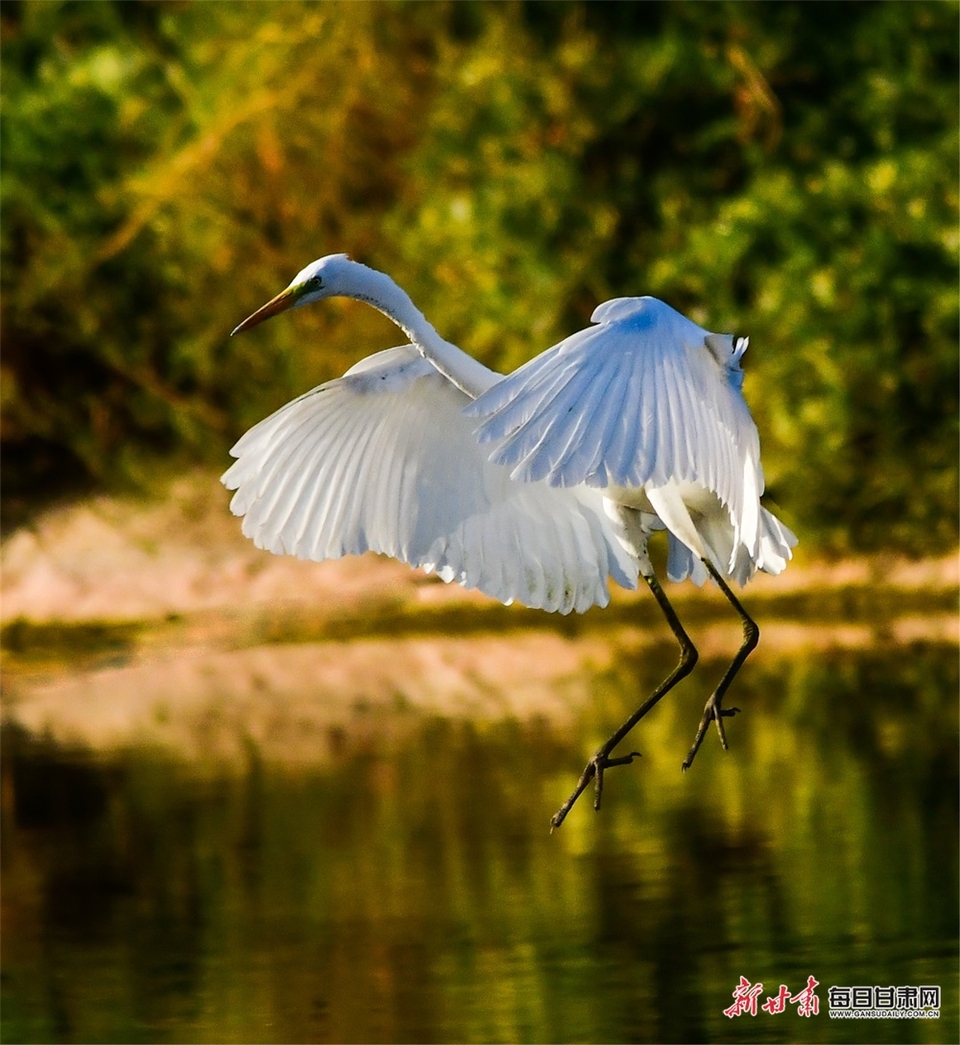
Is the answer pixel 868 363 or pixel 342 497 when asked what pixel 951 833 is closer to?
pixel 342 497

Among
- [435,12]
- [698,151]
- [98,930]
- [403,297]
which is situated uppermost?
[435,12]

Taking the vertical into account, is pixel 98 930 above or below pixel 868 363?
below

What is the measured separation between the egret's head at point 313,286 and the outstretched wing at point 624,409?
2.83 ft

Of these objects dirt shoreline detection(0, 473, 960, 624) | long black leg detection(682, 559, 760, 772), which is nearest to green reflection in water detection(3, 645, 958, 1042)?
long black leg detection(682, 559, 760, 772)

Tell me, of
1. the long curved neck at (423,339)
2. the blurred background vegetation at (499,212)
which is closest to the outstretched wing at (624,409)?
the long curved neck at (423,339)

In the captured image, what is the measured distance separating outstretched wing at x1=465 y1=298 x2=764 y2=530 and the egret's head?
34.0 inches

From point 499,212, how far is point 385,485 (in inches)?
315

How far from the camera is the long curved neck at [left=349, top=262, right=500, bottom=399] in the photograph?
524 cm

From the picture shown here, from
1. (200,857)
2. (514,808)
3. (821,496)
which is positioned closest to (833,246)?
(821,496)

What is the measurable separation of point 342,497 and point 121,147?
400 inches

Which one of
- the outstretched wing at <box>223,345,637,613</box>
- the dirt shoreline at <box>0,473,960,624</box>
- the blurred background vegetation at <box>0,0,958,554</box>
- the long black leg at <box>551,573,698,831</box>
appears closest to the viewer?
the long black leg at <box>551,573,698,831</box>

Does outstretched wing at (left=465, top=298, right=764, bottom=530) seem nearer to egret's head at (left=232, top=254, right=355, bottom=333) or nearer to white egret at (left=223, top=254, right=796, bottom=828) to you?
white egret at (left=223, top=254, right=796, bottom=828)

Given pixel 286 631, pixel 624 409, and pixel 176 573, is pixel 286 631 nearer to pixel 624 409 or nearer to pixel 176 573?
pixel 176 573

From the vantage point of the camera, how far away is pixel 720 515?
18.0ft
